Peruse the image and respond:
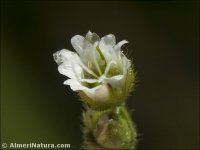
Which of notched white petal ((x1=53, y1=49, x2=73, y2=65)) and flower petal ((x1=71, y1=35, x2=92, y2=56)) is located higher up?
flower petal ((x1=71, y1=35, x2=92, y2=56))

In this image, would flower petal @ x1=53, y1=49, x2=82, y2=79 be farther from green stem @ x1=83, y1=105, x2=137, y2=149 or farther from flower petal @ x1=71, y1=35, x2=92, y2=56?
green stem @ x1=83, y1=105, x2=137, y2=149

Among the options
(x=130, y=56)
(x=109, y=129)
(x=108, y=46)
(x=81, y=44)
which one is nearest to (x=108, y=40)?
(x=108, y=46)

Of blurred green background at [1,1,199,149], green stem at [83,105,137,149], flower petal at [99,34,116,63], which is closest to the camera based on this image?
flower petal at [99,34,116,63]

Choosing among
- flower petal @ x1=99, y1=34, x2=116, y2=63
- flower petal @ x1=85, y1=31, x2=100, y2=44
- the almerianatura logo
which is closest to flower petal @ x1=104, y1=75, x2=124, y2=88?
the almerianatura logo

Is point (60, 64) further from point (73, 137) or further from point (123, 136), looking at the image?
point (73, 137)

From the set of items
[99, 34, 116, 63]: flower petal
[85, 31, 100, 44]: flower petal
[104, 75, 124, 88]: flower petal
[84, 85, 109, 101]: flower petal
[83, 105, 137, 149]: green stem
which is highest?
[85, 31, 100, 44]: flower petal

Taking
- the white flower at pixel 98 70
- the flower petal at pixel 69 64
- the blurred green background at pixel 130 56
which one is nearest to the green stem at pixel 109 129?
the white flower at pixel 98 70

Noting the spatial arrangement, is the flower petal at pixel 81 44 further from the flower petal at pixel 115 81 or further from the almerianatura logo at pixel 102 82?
the flower petal at pixel 115 81
